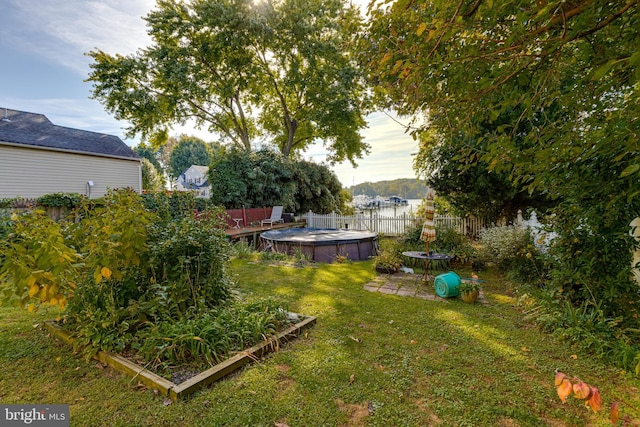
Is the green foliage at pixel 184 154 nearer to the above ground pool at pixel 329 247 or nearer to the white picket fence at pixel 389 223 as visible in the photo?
the white picket fence at pixel 389 223

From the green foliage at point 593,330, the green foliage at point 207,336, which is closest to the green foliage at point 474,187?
the green foliage at point 593,330

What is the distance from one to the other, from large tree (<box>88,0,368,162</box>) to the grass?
13.0m

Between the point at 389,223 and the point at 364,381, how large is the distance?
982 centimetres

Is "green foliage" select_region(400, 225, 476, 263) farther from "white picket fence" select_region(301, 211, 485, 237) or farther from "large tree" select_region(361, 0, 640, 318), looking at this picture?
"large tree" select_region(361, 0, 640, 318)

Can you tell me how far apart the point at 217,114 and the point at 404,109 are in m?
18.2

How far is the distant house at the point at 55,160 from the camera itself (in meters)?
11.6

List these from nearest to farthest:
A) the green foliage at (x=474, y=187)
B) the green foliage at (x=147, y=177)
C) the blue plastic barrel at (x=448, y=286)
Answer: the blue plastic barrel at (x=448, y=286) → the green foliage at (x=474, y=187) → the green foliage at (x=147, y=177)

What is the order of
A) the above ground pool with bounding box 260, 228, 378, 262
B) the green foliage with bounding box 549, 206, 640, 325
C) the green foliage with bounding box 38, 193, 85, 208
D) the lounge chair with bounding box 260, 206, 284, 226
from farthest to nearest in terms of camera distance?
the lounge chair with bounding box 260, 206, 284, 226 → the green foliage with bounding box 38, 193, 85, 208 → the above ground pool with bounding box 260, 228, 378, 262 → the green foliage with bounding box 549, 206, 640, 325

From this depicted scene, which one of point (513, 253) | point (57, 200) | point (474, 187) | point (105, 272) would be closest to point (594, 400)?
point (105, 272)

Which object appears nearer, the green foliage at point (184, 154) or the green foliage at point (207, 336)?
the green foliage at point (207, 336)

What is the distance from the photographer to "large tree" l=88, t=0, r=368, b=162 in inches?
559

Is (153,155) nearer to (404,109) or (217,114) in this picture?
(217,114)

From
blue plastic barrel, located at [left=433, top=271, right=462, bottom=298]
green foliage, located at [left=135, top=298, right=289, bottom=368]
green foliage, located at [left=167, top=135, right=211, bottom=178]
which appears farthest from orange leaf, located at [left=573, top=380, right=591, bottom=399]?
green foliage, located at [left=167, top=135, right=211, bottom=178]

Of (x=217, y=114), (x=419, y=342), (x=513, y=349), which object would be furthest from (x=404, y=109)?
(x=217, y=114)
